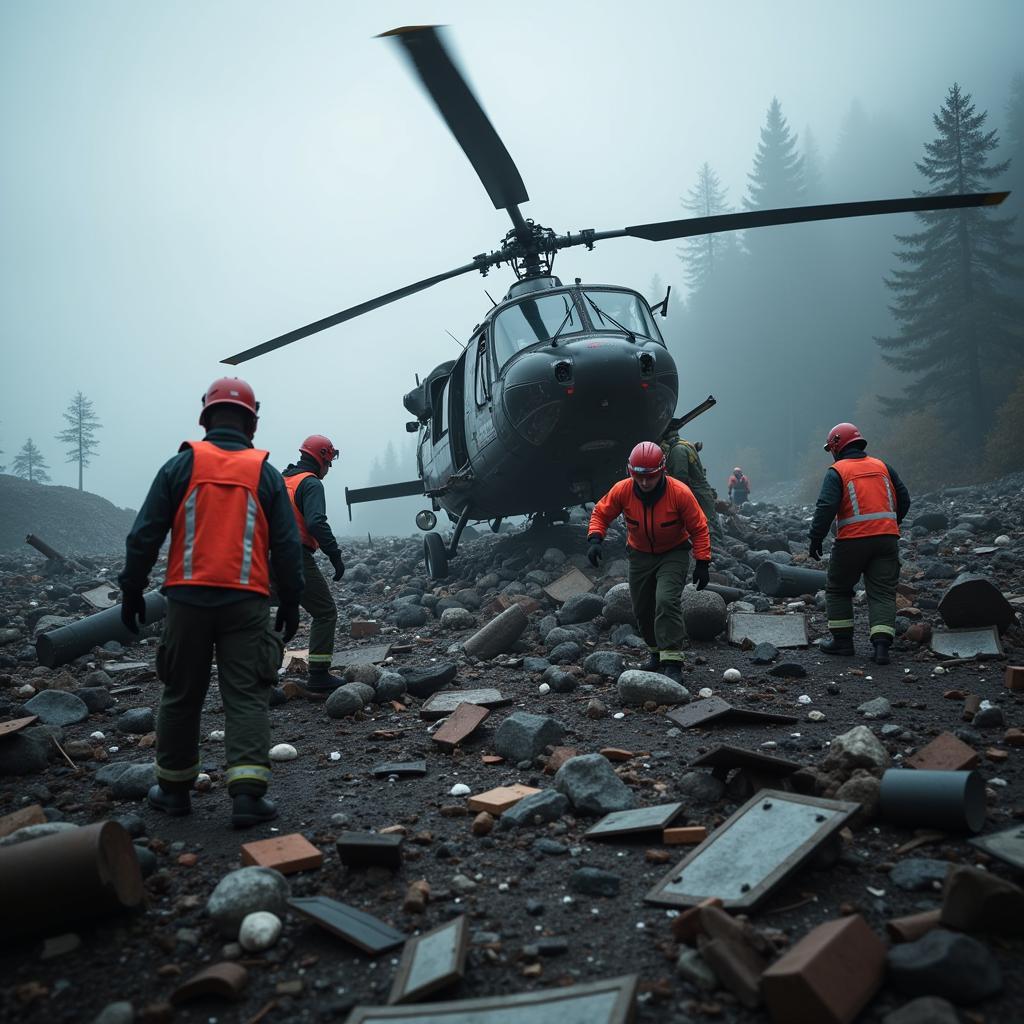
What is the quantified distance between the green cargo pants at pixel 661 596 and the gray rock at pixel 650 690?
63 cm

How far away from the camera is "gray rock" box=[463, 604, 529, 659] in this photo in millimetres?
7000

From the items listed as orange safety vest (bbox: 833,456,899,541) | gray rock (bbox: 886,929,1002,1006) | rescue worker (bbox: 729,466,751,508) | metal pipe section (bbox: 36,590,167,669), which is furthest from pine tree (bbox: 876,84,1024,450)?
gray rock (bbox: 886,929,1002,1006)

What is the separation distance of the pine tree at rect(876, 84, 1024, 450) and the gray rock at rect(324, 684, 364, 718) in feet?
102

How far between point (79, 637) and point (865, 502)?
784 centimetres

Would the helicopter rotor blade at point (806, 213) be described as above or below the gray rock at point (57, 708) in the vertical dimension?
above

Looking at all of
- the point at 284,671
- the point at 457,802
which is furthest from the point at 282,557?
the point at 284,671

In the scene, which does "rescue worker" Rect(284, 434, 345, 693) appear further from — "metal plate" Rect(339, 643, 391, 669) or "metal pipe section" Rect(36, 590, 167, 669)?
"metal pipe section" Rect(36, 590, 167, 669)

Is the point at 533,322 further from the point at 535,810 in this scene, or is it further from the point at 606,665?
the point at 535,810

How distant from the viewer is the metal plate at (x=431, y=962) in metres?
2.08

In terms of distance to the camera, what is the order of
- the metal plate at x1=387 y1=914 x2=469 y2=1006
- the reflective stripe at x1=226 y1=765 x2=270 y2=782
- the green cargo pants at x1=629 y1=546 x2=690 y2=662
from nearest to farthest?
1. the metal plate at x1=387 y1=914 x2=469 y2=1006
2. the reflective stripe at x1=226 y1=765 x2=270 y2=782
3. the green cargo pants at x1=629 y1=546 x2=690 y2=662

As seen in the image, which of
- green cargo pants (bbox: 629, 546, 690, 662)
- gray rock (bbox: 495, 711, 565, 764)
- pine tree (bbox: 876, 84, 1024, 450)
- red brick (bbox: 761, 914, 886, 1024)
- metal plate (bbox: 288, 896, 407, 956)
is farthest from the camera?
pine tree (bbox: 876, 84, 1024, 450)

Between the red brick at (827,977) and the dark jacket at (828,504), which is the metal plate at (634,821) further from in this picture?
the dark jacket at (828,504)

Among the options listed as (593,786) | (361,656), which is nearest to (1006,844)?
(593,786)

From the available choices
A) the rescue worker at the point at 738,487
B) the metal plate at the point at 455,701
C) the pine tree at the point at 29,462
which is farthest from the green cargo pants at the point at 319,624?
the pine tree at the point at 29,462
